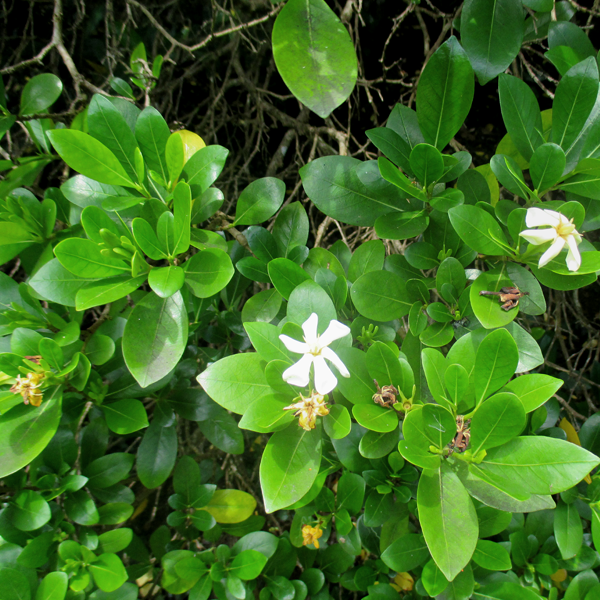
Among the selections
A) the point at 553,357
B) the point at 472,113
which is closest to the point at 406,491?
the point at 553,357

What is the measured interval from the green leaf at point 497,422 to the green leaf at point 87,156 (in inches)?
40.7

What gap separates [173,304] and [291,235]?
43 cm

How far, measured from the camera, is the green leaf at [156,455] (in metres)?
1.35

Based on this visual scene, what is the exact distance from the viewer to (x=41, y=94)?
58.7 inches

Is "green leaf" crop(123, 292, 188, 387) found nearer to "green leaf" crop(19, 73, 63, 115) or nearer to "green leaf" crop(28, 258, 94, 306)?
"green leaf" crop(28, 258, 94, 306)

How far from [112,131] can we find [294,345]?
30.8 inches

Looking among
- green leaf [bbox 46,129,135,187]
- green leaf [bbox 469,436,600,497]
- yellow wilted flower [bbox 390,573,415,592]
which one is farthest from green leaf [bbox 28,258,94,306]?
yellow wilted flower [bbox 390,573,415,592]

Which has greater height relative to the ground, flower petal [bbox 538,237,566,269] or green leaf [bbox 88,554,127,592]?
flower petal [bbox 538,237,566,269]

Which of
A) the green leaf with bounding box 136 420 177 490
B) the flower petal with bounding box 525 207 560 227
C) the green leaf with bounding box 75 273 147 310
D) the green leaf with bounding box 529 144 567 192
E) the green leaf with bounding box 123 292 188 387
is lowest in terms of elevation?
the green leaf with bounding box 136 420 177 490

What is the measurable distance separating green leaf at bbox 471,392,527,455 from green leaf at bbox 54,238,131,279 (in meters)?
0.89

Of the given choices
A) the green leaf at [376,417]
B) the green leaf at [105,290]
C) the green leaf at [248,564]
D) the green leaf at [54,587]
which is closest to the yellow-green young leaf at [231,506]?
the green leaf at [248,564]

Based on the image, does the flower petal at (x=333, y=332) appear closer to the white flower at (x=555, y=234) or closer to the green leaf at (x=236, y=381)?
the green leaf at (x=236, y=381)

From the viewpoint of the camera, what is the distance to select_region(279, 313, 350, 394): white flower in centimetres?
83

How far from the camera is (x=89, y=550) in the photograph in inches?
50.8
